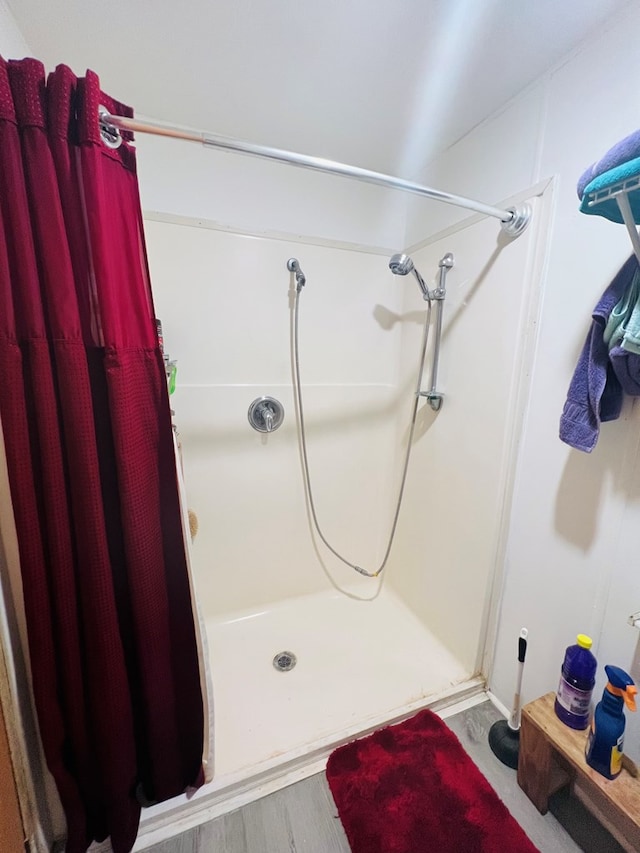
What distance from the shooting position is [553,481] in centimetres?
113

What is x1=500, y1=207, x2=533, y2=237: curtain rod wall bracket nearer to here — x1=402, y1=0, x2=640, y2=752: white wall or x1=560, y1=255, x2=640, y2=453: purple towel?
x1=402, y1=0, x2=640, y2=752: white wall

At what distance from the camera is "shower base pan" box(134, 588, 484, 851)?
1.10m

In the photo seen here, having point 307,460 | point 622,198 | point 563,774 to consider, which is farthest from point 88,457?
point 563,774

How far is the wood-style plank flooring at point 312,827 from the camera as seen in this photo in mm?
963

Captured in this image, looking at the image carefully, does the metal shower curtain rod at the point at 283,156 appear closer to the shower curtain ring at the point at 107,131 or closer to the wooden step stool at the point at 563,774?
the shower curtain ring at the point at 107,131

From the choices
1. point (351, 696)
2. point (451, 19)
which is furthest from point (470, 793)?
point (451, 19)

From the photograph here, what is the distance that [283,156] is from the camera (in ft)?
2.86

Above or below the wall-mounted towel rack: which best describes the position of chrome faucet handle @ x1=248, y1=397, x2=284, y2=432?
below

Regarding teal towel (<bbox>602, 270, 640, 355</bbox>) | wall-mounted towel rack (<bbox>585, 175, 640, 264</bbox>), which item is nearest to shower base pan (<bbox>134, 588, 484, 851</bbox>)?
teal towel (<bbox>602, 270, 640, 355</bbox>)

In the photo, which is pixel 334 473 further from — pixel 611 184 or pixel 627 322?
pixel 611 184

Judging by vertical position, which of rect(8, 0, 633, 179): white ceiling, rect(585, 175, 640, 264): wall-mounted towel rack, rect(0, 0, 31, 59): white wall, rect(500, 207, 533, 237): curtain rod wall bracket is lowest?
rect(585, 175, 640, 264): wall-mounted towel rack

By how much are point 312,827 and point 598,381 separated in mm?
1481

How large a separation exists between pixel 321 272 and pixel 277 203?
35 centimetres

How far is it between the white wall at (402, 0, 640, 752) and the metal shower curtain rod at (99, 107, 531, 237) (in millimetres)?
134
